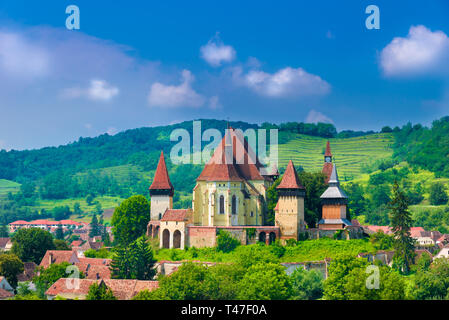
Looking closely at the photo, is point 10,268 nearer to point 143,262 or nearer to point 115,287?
point 143,262

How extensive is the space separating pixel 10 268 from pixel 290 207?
94.5ft

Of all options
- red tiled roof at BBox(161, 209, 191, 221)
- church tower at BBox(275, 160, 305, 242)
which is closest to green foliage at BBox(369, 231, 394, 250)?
church tower at BBox(275, 160, 305, 242)

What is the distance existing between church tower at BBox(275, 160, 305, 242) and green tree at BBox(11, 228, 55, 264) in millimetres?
31135

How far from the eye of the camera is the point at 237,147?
2704 inches

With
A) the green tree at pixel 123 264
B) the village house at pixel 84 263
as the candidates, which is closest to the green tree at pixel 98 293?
the green tree at pixel 123 264

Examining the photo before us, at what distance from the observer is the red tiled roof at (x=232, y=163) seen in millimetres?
65875

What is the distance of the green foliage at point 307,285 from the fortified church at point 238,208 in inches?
282

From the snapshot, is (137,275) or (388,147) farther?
(388,147)

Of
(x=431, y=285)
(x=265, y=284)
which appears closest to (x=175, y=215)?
(x=265, y=284)

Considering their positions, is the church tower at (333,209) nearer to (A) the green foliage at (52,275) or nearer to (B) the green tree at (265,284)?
(B) the green tree at (265,284)

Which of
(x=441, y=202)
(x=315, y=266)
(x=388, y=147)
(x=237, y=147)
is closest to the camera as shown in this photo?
(x=315, y=266)
